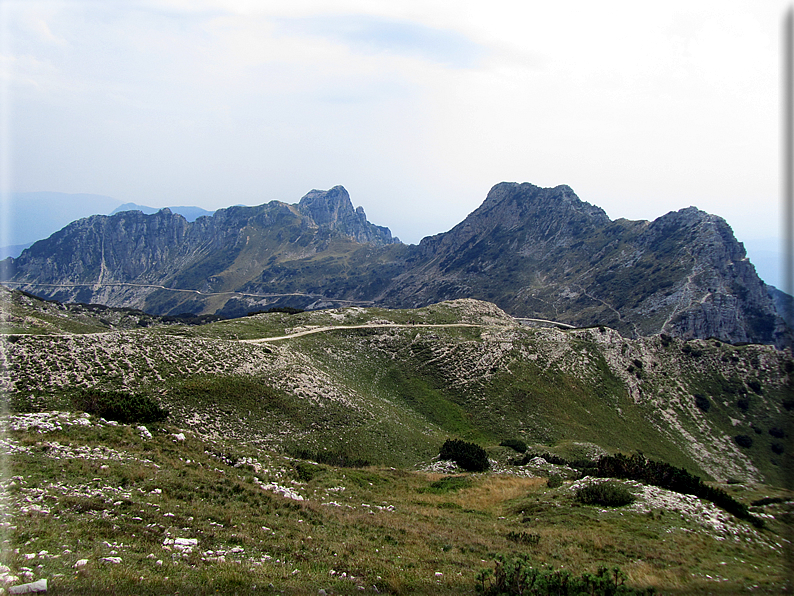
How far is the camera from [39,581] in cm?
885

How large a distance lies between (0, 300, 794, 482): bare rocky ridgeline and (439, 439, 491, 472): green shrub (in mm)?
4834

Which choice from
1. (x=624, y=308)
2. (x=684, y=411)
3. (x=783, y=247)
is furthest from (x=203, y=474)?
(x=624, y=308)

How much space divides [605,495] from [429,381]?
52.1 meters

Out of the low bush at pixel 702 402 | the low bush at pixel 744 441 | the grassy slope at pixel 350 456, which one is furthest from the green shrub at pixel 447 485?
the low bush at pixel 702 402

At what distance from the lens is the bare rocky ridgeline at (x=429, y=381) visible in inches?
1855

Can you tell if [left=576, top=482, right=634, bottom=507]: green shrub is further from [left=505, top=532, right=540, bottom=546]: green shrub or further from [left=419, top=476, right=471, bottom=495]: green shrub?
[left=419, top=476, right=471, bottom=495]: green shrub

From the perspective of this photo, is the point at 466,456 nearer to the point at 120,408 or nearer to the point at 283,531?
the point at 283,531

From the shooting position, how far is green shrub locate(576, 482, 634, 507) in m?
25.8

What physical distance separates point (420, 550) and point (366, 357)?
64655mm

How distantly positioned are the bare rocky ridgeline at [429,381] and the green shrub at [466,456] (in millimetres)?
4834

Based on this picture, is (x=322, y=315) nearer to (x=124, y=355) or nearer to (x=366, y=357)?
(x=366, y=357)

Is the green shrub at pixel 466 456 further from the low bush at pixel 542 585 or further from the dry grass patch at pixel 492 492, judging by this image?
the low bush at pixel 542 585

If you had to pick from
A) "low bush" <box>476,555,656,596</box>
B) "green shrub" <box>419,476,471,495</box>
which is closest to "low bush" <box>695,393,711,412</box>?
"green shrub" <box>419,476,471,495</box>

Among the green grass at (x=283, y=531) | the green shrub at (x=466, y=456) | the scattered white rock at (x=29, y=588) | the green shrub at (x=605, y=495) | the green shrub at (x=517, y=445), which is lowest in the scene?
the green shrub at (x=517, y=445)
